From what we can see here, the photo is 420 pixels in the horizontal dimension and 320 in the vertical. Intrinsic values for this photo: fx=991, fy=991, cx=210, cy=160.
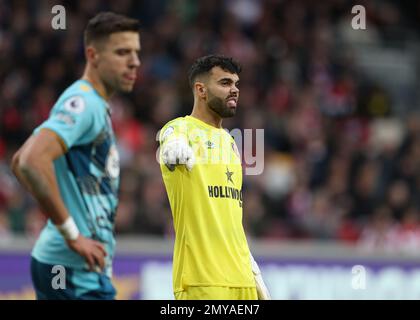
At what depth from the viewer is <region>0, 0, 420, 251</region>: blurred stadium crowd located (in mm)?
13430

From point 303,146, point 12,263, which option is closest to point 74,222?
point 12,263

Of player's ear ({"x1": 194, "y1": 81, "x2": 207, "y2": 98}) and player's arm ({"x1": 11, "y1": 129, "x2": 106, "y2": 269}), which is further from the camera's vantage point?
player's arm ({"x1": 11, "y1": 129, "x2": 106, "y2": 269})

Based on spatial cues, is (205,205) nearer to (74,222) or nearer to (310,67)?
(74,222)

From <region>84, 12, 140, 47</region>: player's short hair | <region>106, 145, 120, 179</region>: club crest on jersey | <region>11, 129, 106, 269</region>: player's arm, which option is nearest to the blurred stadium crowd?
<region>106, 145, 120, 179</region>: club crest on jersey

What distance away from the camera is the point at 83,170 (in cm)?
667

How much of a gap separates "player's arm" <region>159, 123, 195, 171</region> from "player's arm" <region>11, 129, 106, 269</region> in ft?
3.06

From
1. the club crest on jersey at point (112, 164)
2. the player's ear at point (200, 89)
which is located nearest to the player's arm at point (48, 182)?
A: the club crest on jersey at point (112, 164)

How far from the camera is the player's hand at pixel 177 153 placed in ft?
18.0

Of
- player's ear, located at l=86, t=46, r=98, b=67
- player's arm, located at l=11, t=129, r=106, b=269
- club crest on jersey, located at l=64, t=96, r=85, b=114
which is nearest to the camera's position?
player's arm, located at l=11, t=129, r=106, b=269

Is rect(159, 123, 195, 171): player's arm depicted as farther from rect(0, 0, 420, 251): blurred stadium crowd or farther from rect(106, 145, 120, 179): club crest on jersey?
rect(0, 0, 420, 251): blurred stadium crowd

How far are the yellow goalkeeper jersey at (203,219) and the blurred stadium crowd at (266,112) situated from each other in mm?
6435

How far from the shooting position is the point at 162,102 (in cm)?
1434

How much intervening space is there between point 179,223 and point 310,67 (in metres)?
11.7

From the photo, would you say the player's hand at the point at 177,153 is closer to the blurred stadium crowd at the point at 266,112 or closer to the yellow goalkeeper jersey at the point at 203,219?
the yellow goalkeeper jersey at the point at 203,219
